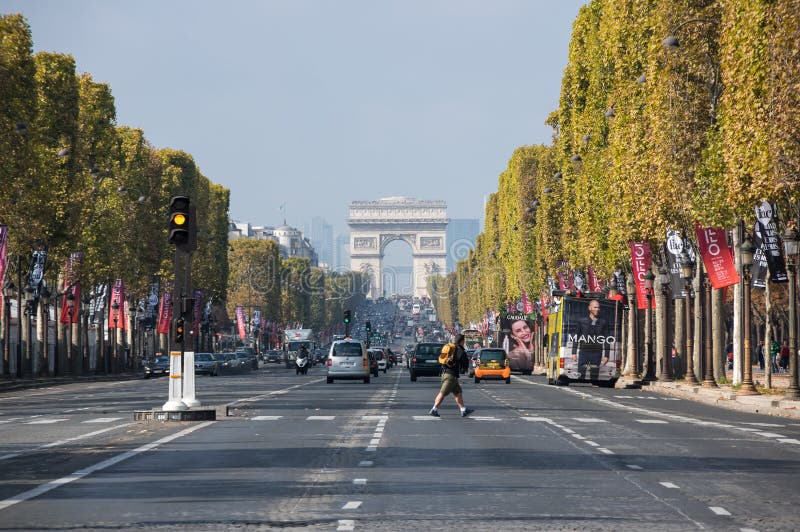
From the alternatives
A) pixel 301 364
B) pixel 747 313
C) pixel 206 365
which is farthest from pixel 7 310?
pixel 747 313

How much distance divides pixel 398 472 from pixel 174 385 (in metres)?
14.8

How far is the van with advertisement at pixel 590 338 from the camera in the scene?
209 feet

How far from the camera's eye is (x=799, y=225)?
41844 millimetres

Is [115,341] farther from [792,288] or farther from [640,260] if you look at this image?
[792,288]

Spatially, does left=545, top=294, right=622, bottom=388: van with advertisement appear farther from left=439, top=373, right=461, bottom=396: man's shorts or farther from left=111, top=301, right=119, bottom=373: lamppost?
left=439, top=373, right=461, bottom=396: man's shorts

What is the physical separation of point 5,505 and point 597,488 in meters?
6.16

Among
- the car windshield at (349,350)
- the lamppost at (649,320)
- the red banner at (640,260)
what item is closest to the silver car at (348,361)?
the car windshield at (349,350)

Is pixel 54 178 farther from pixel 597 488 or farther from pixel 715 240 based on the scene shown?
pixel 597 488

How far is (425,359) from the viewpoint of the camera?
2943 inches

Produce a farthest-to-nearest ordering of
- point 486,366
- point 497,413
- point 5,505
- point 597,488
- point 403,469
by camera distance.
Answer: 1. point 486,366
2. point 497,413
3. point 403,469
4. point 597,488
5. point 5,505

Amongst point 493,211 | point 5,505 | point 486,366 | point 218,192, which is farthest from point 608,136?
point 493,211

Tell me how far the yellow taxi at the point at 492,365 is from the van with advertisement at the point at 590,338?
7.73 metres

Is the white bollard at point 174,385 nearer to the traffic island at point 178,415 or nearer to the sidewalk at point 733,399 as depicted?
the traffic island at point 178,415

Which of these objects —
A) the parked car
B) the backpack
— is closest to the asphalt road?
the backpack
